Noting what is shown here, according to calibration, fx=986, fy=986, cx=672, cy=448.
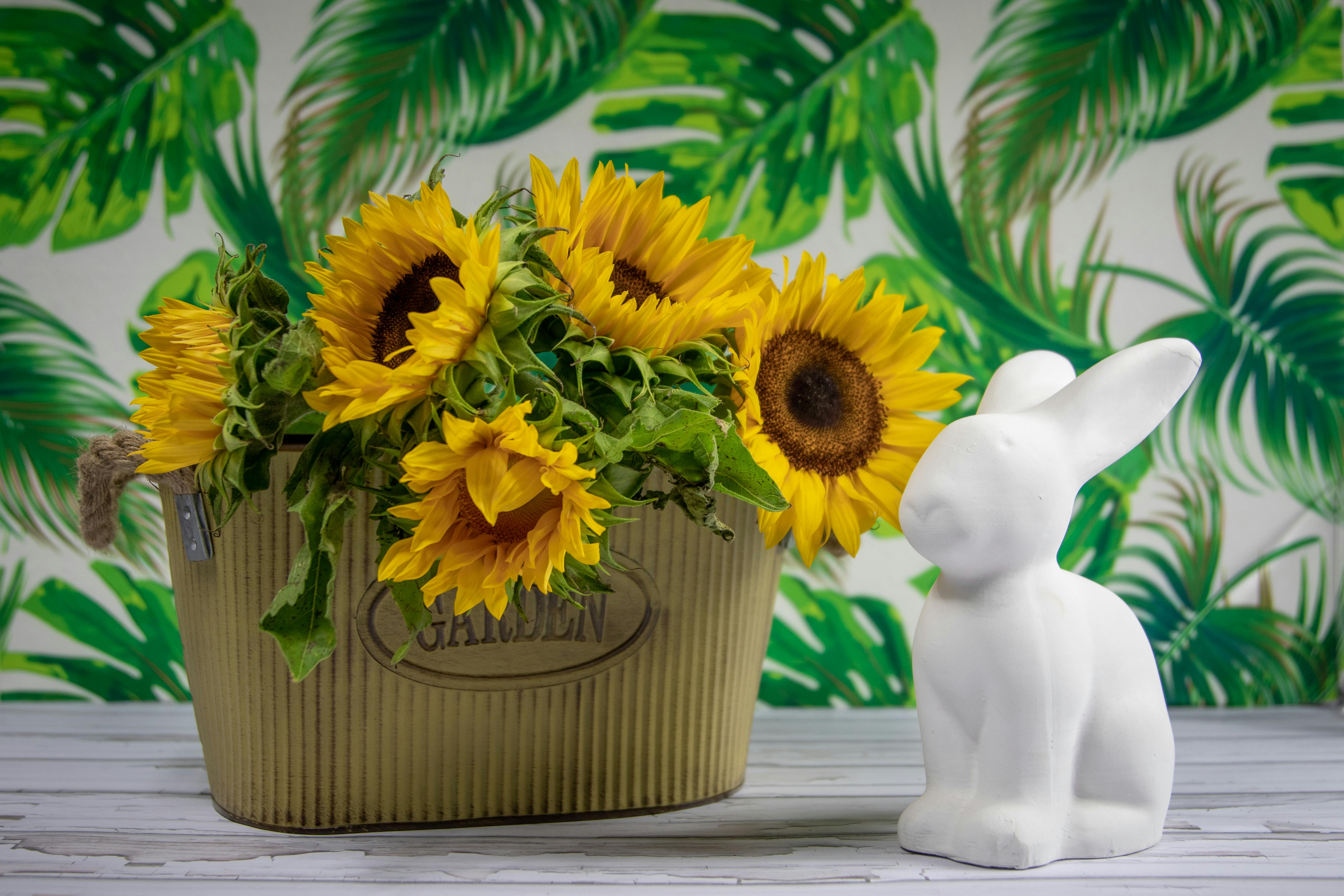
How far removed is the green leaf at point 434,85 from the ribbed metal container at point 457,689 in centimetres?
50

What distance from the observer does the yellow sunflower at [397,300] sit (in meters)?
0.41

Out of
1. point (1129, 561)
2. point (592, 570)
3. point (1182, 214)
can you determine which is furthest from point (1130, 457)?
point (592, 570)

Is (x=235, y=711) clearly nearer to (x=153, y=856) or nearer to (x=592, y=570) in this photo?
(x=153, y=856)

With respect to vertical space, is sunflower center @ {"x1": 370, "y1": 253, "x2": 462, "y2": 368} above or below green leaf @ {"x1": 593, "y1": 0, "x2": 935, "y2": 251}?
below

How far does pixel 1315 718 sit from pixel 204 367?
895 millimetres

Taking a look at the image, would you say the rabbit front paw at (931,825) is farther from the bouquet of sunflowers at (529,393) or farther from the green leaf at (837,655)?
the green leaf at (837,655)

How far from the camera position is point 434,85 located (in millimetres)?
915

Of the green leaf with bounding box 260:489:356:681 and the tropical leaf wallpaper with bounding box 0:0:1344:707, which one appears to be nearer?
the green leaf with bounding box 260:489:356:681

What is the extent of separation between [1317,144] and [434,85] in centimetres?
83

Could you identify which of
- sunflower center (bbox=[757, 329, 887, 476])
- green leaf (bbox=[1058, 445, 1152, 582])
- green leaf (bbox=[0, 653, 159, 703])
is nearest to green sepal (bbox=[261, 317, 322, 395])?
sunflower center (bbox=[757, 329, 887, 476])

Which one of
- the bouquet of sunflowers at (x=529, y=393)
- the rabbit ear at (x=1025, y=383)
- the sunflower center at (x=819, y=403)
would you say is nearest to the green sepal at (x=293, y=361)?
the bouquet of sunflowers at (x=529, y=393)

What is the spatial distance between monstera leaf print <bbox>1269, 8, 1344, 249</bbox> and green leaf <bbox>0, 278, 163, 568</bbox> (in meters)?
1.10

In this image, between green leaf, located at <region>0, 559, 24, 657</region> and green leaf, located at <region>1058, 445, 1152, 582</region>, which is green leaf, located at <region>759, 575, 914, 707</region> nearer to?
green leaf, located at <region>1058, 445, 1152, 582</region>

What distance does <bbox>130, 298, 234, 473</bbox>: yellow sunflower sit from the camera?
45 centimetres
